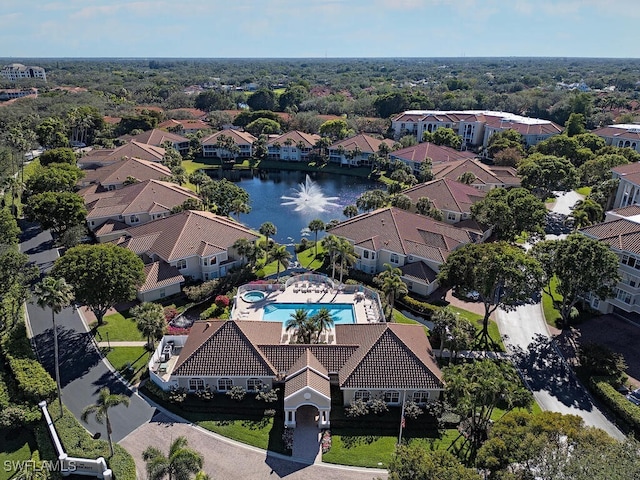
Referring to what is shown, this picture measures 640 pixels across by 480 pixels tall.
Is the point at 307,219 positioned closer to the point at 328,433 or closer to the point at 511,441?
the point at 328,433

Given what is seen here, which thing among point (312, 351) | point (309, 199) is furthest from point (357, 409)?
point (309, 199)

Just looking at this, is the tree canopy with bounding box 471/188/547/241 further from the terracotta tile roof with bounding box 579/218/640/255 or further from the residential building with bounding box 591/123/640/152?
the residential building with bounding box 591/123/640/152

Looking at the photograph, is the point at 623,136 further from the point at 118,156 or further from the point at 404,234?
the point at 118,156

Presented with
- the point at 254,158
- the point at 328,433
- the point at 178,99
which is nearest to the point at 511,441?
the point at 328,433

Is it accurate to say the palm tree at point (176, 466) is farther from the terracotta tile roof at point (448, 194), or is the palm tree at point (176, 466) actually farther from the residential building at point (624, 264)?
the terracotta tile roof at point (448, 194)

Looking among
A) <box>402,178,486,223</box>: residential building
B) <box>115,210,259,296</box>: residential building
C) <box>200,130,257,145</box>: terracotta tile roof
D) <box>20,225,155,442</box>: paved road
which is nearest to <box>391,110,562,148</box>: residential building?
<box>200,130,257,145</box>: terracotta tile roof

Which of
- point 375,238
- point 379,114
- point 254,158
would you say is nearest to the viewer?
point 375,238

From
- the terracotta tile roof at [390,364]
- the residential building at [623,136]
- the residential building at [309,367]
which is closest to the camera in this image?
the residential building at [309,367]

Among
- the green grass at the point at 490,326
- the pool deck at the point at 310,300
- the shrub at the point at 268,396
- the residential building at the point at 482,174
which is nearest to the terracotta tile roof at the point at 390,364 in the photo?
the shrub at the point at 268,396
